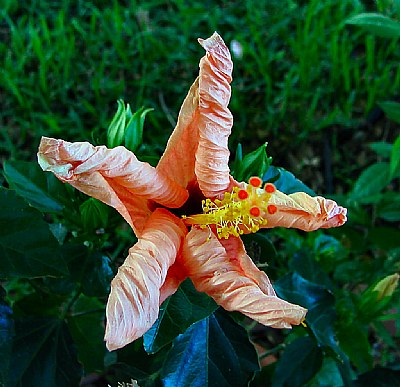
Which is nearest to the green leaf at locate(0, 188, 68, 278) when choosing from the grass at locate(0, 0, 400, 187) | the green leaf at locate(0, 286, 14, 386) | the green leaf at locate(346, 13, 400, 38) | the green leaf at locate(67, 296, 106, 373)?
the green leaf at locate(0, 286, 14, 386)

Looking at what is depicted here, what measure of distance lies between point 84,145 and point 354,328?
0.91 m

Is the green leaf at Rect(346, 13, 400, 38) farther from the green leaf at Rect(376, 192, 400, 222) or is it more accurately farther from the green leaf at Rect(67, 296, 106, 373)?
the green leaf at Rect(67, 296, 106, 373)

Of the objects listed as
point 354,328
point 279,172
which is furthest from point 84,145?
point 354,328

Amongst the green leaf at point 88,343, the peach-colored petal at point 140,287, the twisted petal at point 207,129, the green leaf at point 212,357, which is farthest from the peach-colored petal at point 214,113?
the green leaf at point 88,343

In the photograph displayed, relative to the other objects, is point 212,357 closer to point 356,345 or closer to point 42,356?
point 42,356

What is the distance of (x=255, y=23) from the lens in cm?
288

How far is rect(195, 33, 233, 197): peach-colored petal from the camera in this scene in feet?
3.10

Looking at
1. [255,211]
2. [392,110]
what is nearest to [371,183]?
[392,110]

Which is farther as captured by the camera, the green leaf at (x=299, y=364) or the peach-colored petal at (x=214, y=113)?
Result: the green leaf at (x=299, y=364)

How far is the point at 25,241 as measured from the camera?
45.1 inches

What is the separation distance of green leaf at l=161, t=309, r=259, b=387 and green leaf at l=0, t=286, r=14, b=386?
0.91 feet

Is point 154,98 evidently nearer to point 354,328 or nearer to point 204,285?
point 354,328

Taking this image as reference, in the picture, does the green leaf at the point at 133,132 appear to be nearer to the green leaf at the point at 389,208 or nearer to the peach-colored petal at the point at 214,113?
the peach-colored petal at the point at 214,113

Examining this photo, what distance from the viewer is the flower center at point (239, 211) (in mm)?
992
